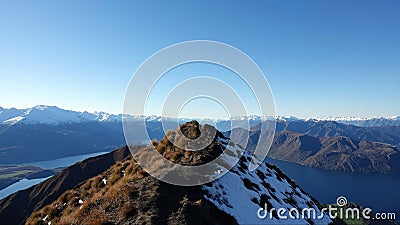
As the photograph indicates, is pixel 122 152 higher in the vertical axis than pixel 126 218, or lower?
higher

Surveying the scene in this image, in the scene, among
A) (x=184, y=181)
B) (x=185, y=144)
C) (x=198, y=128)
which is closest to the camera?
(x=184, y=181)

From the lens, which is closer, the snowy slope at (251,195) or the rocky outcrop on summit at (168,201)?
the rocky outcrop on summit at (168,201)

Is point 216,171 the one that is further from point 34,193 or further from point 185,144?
point 34,193

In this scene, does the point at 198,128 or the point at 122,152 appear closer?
the point at 198,128

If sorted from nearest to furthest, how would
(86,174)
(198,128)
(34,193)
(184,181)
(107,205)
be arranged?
(107,205), (184,181), (198,128), (34,193), (86,174)

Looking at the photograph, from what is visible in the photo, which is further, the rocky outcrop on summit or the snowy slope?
the snowy slope

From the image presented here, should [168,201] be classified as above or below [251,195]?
below

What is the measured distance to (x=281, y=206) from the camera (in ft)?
89.1

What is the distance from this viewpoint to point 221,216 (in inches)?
762

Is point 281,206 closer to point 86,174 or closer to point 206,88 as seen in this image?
point 206,88

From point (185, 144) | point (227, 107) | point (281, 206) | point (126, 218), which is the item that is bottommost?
point (126, 218)

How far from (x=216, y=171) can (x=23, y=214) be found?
121 m

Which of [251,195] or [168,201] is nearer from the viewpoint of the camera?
[168,201]

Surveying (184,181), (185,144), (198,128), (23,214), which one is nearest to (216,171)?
(184,181)
